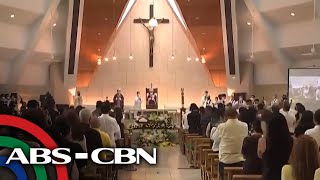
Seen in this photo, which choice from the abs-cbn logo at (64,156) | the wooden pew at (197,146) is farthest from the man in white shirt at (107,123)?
the abs-cbn logo at (64,156)

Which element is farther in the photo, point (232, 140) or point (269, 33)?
point (269, 33)

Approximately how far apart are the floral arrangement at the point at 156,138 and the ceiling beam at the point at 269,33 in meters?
6.28

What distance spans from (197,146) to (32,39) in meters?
11.5

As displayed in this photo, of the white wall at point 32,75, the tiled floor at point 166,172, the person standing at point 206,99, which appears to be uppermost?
the white wall at point 32,75

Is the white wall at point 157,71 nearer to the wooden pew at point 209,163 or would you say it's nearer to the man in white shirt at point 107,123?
the man in white shirt at point 107,123

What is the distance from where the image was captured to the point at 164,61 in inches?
1000

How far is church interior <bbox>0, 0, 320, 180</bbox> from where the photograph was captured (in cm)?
1536

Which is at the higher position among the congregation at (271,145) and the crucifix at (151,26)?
the crucifix at (151,26)

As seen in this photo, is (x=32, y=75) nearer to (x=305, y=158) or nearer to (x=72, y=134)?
(x=72, y=134)

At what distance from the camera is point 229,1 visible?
2072cm

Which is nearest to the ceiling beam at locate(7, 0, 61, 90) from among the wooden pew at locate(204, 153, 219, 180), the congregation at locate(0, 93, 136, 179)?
the congregation at locate(0, 93, 136, 179)

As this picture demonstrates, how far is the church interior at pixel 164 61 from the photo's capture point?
15359 mm

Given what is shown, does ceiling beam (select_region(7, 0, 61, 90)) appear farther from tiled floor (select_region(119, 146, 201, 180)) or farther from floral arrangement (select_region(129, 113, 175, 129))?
tiled floor (select_region(119, 146, 201, 180))

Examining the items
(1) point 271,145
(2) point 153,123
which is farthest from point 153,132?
(1) point 271,145
